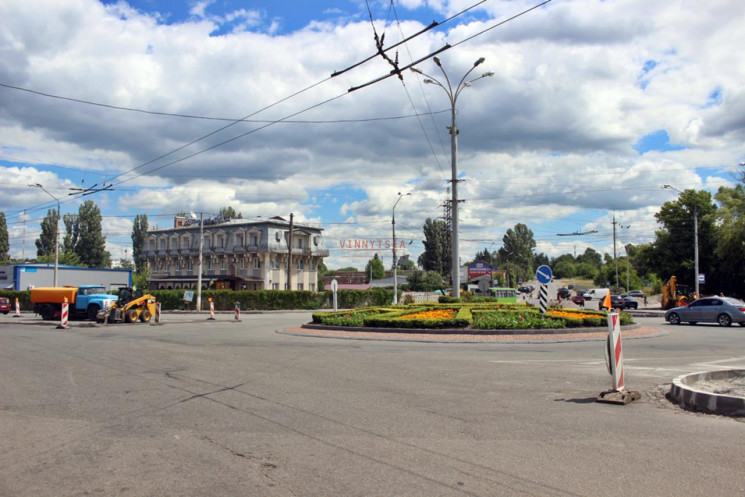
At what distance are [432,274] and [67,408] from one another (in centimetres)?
8016

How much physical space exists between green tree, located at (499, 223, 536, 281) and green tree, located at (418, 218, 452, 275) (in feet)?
145

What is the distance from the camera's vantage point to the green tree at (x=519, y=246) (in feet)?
449

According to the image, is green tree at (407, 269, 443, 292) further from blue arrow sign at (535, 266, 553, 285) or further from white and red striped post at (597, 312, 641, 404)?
white and red striped post at (597, 312, 641, 404)

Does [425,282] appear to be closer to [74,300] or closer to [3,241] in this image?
[74,300]

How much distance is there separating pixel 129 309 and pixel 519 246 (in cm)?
11694

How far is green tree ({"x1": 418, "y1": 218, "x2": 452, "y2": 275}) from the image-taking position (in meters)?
95.4

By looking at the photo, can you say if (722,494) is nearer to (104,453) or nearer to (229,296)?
(104,453)

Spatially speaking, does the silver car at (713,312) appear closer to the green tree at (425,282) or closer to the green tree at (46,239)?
the green tree at (425,282)

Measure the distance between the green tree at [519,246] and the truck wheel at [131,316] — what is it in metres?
114

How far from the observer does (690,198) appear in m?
55.2

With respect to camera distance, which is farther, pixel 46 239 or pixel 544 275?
pixel 46 239

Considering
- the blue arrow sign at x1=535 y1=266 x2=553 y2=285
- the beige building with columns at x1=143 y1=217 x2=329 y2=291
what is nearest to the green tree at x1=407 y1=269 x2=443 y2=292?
the beige building with columns at x1=143 y1=217 x2=329 y2=291

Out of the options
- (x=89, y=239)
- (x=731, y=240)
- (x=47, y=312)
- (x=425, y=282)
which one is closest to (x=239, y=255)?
(x=425, y=282)

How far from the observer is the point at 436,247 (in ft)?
313
